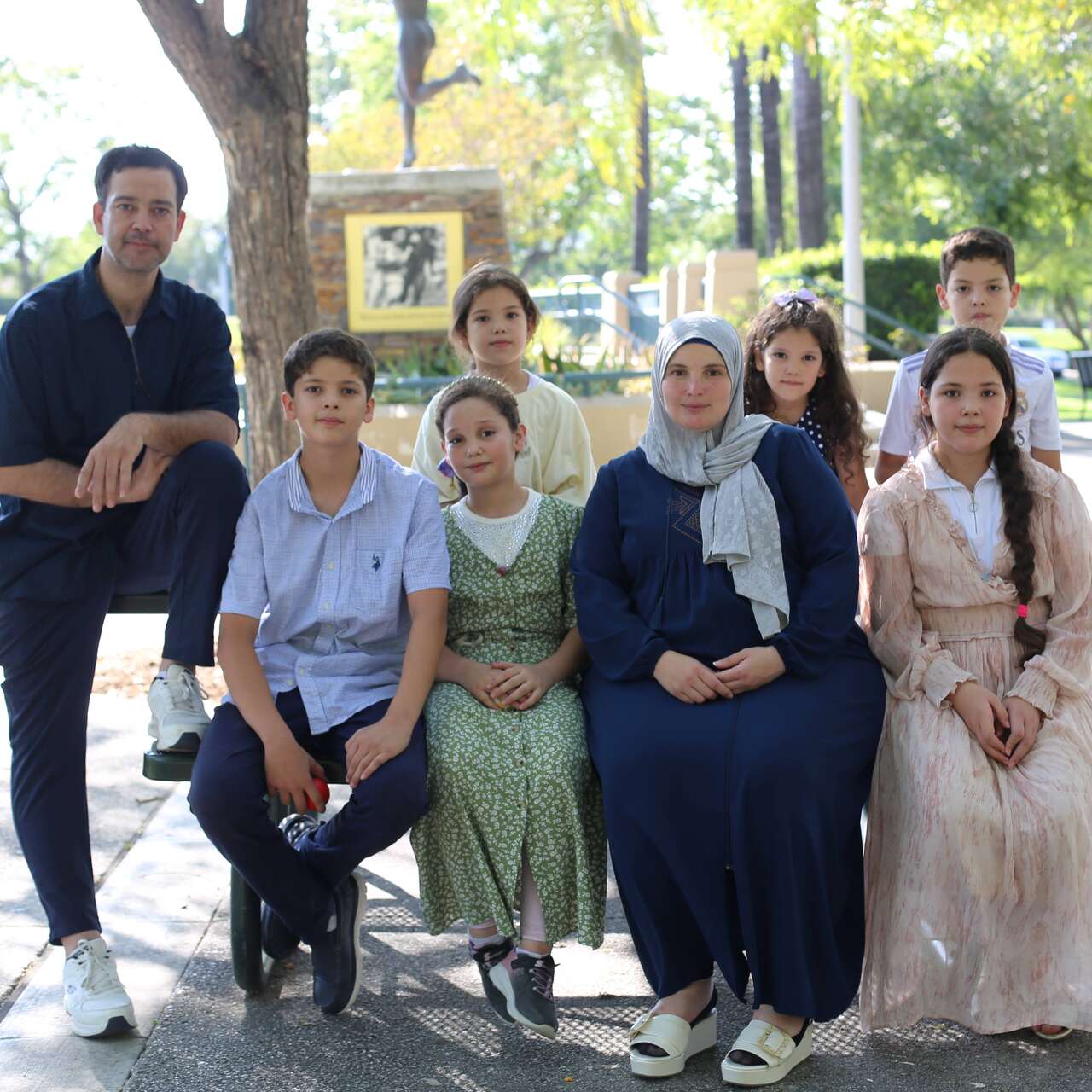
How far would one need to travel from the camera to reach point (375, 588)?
3514 mm

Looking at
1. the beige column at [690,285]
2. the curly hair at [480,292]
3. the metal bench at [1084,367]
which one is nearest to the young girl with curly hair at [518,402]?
the curly hair at [480,292]

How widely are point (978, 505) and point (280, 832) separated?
1.90 meters

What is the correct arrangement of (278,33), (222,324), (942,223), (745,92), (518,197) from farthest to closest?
(942,223)
(518,197)
(745,92)
(278,33)
(222,324)

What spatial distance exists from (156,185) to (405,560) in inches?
46.2

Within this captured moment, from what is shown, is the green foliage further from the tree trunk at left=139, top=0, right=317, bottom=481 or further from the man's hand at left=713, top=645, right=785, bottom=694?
the man's hand at left=713, top=645, right=785, bottom=694

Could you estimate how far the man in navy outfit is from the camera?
11.6 feet

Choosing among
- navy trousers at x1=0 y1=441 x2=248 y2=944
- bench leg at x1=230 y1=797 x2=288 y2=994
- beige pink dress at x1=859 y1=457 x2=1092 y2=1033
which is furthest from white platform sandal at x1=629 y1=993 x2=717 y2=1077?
navy trousers at x1=0 y1=441 x2=248 y2=944

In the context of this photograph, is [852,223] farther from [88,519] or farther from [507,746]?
[507,746]

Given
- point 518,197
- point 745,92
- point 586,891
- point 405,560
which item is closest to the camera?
point 586,891

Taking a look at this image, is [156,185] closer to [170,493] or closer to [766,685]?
[170,493]

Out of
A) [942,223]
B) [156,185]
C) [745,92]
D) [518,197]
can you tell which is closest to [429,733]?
[156,185]

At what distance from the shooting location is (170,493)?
359cm

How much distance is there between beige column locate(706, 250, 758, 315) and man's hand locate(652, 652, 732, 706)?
47.1ft

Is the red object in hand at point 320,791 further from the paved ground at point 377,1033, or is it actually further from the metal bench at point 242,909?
the paved ground at point 377,1033
